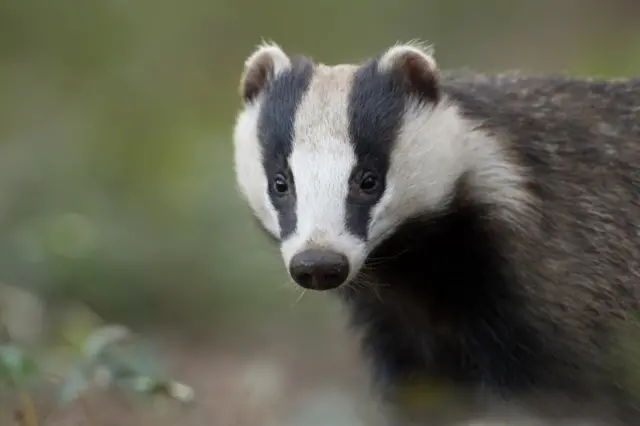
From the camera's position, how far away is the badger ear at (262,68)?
3.33 meters

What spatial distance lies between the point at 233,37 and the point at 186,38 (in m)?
0.35

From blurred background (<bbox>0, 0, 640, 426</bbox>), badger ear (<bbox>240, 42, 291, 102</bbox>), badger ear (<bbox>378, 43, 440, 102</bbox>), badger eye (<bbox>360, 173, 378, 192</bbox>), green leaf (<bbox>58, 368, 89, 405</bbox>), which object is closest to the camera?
green leaf (<bbox>58, 368, 89, 405</bbox>)

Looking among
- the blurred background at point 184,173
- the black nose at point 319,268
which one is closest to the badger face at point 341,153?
the black nose at point 319,268

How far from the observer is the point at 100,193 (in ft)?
19.9

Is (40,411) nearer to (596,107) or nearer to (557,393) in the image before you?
(557,393)

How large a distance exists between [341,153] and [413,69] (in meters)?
0.38

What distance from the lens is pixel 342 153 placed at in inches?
118

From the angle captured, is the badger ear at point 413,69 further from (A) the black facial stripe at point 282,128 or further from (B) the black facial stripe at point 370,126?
(A) the black facial stripe at point 282,128

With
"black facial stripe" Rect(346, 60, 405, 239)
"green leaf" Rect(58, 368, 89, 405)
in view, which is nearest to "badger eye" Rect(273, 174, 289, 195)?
"black facial stripe" Rect(346, 60, 405, 239)

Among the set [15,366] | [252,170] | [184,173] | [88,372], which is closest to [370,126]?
[252,170]

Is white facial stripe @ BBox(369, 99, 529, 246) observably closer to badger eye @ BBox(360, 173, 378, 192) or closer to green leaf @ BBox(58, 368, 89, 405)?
badger eye @ BBox(360, 173, 378, 192)

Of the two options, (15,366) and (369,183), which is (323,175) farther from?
(15,366)

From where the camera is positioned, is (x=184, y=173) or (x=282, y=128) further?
(x=184, y=173)

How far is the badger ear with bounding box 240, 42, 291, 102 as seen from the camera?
333 centimetres
